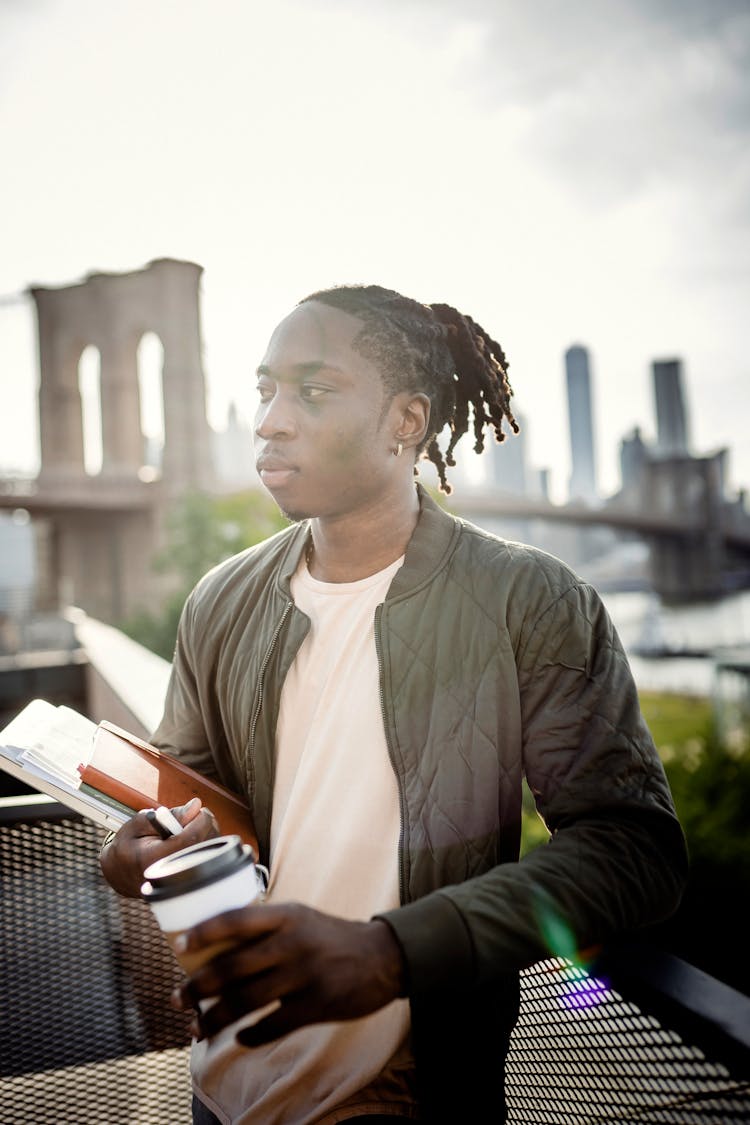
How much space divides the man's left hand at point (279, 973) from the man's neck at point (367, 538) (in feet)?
2.66

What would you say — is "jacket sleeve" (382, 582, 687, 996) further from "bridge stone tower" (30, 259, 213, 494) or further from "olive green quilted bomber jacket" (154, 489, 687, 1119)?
"bridge stone tower" (30, 259, 213, 494)

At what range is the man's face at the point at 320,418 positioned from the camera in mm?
1637

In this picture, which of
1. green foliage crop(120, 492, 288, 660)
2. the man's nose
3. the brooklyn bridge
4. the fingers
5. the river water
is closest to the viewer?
the fingers

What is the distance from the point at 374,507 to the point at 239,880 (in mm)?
851

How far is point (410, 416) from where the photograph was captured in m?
1.76

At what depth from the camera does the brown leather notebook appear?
1495mm

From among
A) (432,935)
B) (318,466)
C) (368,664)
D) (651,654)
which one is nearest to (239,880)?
(432,935)

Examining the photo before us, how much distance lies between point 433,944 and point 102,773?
26.8 inches

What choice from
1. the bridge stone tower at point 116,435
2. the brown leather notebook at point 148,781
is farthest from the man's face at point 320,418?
the bridge stone tower at point 116,435

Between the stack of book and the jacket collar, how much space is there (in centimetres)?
43

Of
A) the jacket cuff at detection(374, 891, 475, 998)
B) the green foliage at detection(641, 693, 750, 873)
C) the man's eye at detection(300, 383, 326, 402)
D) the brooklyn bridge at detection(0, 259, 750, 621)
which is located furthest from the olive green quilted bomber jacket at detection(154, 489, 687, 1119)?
the brooklyn bridge at detection(0, 259, 750, 621)

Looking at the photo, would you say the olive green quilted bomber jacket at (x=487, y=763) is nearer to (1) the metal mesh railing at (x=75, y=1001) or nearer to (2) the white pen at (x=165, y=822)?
(2) the white pen at (x=165, y=822)

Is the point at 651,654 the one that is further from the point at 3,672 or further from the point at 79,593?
the point at 3,672

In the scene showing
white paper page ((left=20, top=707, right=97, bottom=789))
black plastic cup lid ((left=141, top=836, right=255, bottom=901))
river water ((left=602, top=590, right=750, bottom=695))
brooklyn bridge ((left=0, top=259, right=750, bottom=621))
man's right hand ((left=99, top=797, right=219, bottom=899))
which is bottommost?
river water ((left=602, top=590, right=750, bottom=695))
